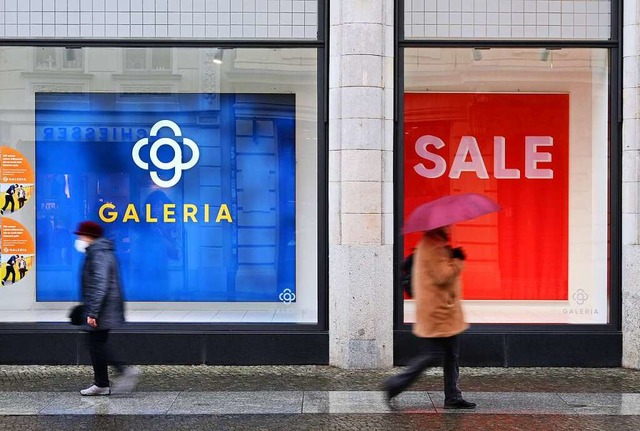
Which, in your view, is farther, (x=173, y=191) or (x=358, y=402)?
(x=173, y=191)

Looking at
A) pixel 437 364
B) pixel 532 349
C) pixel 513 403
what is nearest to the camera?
pixel 437 364

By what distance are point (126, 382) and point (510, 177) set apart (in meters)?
4.96

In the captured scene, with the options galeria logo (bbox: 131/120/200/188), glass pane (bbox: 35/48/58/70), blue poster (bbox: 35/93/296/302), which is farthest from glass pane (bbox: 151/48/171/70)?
glass pane (bbox: 35/48/58/70)

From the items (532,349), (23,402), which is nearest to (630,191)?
(532,349)

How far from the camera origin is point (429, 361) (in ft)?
25.9

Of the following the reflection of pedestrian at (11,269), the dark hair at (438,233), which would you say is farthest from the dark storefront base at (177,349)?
the dark hair at (438,233)

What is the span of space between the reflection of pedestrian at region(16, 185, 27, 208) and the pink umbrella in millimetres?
5102

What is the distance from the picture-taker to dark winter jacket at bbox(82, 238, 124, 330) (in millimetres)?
8570

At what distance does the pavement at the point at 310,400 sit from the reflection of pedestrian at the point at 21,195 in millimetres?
1870

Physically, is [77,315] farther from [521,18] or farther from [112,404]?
→ [521,18]

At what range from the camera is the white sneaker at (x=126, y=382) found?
884cm

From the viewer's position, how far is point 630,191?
1024 centimetres

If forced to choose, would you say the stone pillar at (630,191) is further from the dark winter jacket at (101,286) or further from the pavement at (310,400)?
the dark winter jacket at (101,286)

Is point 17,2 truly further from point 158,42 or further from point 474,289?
point 474,289
